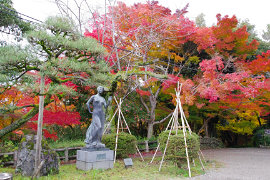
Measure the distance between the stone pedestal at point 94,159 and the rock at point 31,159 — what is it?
103 centimetres

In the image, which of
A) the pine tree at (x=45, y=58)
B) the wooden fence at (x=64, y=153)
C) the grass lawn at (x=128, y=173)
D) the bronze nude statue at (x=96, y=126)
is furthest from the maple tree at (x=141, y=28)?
the grass lawn at (x=128, y=173)

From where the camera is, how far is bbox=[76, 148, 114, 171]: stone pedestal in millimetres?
7469

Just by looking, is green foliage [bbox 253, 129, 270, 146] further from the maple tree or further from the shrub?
the maple tree

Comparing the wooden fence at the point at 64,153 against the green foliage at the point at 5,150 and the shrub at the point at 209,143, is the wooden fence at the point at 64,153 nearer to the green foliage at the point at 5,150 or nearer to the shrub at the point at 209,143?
the green foliage at the point at 5,150

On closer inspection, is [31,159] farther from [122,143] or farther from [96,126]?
[122,143]

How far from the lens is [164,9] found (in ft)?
40.8

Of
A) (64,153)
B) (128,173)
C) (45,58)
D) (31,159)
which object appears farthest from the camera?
(64,153)

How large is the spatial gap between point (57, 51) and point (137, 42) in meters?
5.21

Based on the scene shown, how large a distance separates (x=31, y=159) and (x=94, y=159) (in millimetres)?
2033

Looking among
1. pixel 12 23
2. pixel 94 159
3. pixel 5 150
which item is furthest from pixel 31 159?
pixel 12 23

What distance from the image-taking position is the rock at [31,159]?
20.9 ft

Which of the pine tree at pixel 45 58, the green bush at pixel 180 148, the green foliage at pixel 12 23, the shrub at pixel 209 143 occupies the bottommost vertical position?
the shrub at pixel 209 143

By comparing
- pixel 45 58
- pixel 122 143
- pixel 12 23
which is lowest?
pixel 122 143

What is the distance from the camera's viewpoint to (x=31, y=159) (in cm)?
639
